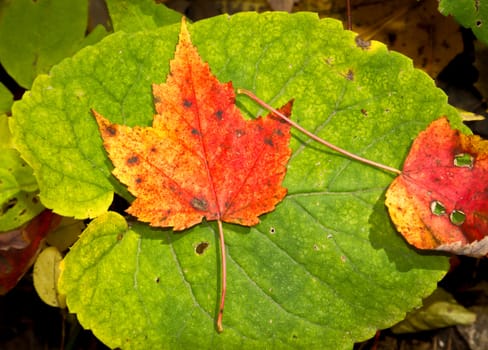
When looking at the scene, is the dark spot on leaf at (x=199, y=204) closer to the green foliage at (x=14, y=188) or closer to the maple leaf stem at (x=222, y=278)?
the maple leaf stem at (x=222, y=278)

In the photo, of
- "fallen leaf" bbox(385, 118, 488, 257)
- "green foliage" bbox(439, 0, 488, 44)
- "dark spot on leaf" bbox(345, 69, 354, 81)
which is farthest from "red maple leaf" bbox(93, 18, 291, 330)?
"green foliage" bbox(439, 0, 488, 44)

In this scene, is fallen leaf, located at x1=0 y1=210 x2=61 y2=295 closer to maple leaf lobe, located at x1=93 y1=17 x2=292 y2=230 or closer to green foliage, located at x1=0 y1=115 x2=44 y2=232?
green foliage, located at x1=0 y1=115 x2=44 y2=232

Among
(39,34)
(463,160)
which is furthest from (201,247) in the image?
(39,34)

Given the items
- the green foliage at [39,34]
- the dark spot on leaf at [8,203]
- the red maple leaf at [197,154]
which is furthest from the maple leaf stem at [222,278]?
the green foliage at [39,34]

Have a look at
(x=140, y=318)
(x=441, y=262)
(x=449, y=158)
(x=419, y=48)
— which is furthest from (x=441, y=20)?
(x=140, y=318)

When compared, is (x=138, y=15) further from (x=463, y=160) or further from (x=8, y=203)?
(x=463, y=160)

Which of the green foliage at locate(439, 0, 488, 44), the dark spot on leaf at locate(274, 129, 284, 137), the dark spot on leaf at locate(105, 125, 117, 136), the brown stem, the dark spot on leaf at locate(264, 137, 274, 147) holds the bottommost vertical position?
the dark spot on leaf at locate(105, 125, 117, 136)
